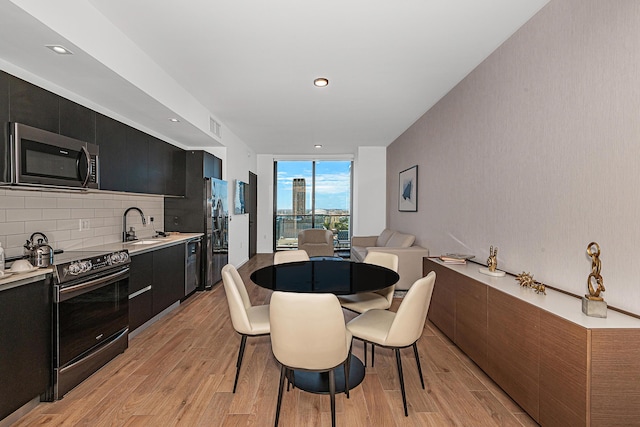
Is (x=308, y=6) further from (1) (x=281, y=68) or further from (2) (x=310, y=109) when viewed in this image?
(2) (x=310, y=109)

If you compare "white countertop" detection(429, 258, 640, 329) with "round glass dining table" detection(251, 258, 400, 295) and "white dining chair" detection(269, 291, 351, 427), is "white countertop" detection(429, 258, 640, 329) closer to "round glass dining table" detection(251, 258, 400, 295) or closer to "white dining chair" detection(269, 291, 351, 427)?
"round glass dining table" detection(251, 258, 400, 295)

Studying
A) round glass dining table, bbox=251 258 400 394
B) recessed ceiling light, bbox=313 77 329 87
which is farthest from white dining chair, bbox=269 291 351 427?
recessed ceiling light, bbox=313 77 329 87

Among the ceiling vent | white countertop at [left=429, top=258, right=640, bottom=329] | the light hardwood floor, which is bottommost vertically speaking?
the light hardwood floor

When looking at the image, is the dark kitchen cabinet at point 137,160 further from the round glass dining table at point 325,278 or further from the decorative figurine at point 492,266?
the decorative figurine at point 492,266

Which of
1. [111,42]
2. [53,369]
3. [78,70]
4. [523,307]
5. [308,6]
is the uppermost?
[308,6]

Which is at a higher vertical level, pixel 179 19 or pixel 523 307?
pixel 179 19

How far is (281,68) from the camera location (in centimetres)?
330

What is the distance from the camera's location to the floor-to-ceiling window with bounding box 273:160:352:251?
363 inches

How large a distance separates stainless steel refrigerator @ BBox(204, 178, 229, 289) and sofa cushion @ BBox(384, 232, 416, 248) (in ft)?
9.41

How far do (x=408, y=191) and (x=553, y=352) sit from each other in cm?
409

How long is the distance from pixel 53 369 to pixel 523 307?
3.07m

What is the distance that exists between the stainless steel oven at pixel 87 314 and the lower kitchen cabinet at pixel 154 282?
265 mm

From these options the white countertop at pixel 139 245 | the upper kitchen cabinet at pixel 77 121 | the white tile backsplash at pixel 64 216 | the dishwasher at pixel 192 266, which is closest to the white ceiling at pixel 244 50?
the upper kitchen cabinet at pixel 77 121

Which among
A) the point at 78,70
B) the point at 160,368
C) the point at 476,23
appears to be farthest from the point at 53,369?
the point at 476,23
